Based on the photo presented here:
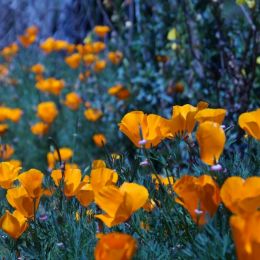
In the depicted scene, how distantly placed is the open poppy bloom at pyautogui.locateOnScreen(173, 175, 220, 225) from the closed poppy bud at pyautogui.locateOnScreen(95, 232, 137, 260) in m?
0.18

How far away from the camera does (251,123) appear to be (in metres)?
1.22

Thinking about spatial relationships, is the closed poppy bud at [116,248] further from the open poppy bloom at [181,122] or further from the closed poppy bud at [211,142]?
the open poppy bloom at [181,122]

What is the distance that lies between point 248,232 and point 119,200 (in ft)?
0.97

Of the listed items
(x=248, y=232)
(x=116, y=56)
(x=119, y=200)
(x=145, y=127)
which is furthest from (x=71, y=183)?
(x=116, y=56)

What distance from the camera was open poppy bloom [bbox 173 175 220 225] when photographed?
3.42 ft

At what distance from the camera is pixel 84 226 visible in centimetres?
134

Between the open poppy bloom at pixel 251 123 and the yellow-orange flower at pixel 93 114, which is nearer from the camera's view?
the open poppy bloom at pixel 251 123

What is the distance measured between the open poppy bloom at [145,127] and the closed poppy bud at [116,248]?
16.1 inches

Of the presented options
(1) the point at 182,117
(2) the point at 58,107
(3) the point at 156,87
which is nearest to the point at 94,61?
(2) the point at 58,107

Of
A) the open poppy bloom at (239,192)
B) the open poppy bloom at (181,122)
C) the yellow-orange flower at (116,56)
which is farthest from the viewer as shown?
the yellow-orange flower at (116,56)

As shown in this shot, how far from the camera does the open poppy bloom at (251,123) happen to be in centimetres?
122

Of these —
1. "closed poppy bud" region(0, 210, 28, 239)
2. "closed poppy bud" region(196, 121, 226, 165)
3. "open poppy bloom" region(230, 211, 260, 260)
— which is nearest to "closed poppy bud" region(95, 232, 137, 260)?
"open poppy bloom" region(230, 211, 260, 260)

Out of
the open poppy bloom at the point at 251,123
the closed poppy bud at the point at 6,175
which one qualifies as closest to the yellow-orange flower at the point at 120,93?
the closed poppy bud at the point at 6,175

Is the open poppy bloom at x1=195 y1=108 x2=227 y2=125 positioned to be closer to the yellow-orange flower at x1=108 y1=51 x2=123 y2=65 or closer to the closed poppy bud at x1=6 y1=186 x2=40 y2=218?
the closed poppy bud at x1=6 y1=186 x2=40 y2=218
